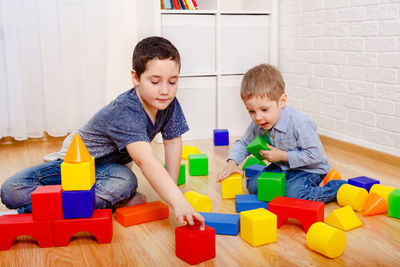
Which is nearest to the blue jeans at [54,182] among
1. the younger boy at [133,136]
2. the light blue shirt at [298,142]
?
the younger boy at [133,136]

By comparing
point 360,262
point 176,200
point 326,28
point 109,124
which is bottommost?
point 360,262

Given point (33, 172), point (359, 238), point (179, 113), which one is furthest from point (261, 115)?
point (33, 172)

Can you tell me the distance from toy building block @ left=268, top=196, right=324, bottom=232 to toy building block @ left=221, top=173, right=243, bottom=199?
9.2 inches

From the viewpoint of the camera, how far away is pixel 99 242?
1.22 metres

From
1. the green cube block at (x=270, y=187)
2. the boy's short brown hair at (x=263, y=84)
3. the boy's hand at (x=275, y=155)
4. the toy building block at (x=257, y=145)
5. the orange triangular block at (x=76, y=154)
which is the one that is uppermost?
the boy's short brown hair at (x=263, y=84)

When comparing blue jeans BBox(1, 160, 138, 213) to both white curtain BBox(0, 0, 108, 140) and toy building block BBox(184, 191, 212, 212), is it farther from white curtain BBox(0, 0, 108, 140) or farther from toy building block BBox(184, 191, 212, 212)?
white curtain BBox(0, 0, 108, 140)

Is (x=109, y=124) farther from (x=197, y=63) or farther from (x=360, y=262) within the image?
(x=197, y=63)

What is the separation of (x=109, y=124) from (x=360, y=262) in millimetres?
840

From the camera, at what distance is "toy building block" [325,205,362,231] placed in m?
1.28

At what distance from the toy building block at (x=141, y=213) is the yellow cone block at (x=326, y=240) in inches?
18.9

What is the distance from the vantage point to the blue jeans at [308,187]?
58.6 inches

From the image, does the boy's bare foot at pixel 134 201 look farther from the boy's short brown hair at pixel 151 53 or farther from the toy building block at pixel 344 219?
the toy building block at pixel 344 219

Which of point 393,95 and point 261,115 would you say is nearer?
point 261,115

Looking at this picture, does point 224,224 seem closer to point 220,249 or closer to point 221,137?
point 220,249
